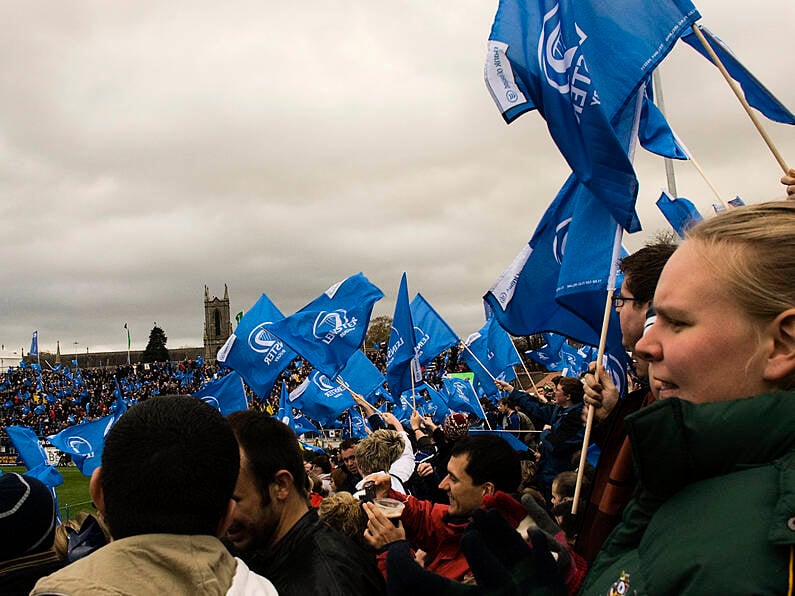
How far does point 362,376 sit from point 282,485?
1299 cm

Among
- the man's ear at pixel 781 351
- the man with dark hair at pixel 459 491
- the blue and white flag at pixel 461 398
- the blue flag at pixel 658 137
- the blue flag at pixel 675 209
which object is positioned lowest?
the blue and white flag at pixel 461 398

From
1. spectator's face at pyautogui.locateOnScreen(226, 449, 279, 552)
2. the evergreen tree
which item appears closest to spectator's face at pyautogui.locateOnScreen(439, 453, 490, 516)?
spectator's face at pyautogui.locateOnScreen(226, 449, 279, 552)

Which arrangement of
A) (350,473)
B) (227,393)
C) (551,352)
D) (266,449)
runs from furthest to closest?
(551,352)
(227,393)
(350,473)
(266,449)

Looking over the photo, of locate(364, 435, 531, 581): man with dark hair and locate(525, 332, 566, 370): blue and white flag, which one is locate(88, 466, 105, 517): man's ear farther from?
locate(525, 332, 566, 370): blue and white flag

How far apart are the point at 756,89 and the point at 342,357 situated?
7.97 metres

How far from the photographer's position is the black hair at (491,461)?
409 cm

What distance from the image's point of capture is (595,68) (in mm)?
4285

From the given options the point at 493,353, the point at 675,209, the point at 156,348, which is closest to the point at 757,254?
the point at 675,209

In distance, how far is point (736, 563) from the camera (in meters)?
1.01

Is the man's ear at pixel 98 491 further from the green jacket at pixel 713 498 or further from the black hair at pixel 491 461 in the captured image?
the black hair at pixel 491 461

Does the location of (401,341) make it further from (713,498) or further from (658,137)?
(713,498)

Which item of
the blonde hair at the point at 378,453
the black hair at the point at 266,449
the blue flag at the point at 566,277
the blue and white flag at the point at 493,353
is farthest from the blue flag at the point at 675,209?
the blue and white flag at the point at 493,353

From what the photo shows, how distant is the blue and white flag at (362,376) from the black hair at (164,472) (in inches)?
542

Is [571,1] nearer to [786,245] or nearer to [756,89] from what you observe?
[756,89]
